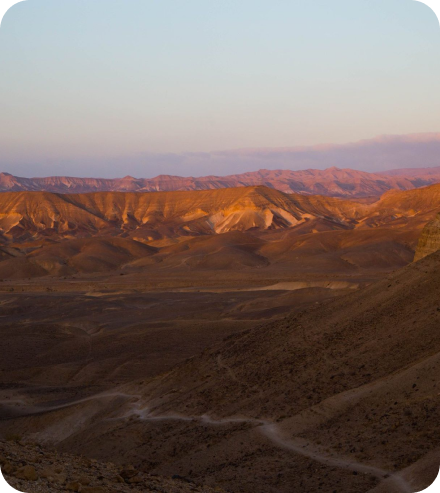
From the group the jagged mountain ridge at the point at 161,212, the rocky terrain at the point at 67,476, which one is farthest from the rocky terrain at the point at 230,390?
the jagged mountain ridge at the point at 161,212

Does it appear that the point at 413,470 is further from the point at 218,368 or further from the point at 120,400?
the point at 120,400

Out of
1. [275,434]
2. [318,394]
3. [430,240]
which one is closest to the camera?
[275,434]

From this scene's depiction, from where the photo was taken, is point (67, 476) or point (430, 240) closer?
point (67, 476)

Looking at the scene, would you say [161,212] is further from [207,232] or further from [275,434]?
[275,434]

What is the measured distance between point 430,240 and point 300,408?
410 inches

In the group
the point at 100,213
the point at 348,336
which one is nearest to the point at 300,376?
the point at 348,336

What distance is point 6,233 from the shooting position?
4737 inches

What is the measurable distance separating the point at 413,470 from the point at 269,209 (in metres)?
111

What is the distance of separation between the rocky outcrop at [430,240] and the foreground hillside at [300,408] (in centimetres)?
355

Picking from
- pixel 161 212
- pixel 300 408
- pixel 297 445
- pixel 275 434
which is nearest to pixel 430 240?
pixel 300 408

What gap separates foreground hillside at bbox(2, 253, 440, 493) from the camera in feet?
35.3

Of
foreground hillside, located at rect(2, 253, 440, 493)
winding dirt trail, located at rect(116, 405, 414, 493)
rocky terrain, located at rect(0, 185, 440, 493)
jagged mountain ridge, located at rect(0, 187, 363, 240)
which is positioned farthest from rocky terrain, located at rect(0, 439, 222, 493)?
jagged mountain ridge, located at rect(0, 187, 363, 240)

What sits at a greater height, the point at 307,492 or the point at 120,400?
the point at 307,492

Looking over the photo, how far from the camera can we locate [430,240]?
22.0m
